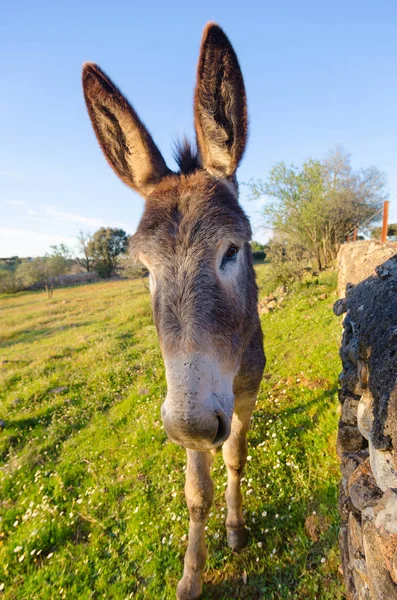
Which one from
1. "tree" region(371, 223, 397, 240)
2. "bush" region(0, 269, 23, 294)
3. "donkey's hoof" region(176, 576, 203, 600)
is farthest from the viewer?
"bush" region(0, 269, 23, 294)

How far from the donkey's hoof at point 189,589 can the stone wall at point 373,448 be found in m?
1.50

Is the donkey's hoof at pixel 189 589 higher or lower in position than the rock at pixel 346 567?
lower

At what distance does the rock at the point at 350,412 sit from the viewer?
8.41ft

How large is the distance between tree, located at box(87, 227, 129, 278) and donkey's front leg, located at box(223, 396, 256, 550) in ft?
206

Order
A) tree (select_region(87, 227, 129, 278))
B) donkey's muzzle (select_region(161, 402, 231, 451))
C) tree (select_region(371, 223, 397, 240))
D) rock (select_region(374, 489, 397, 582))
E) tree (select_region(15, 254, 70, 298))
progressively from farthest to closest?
tree (select_region(87, 227, 129, 278))
tree (select_region(15, 254, 70, 298))
tree (select_region(371, 223, 397, 240))
donkey's muzzle (select_region(161, 402, 231, 451))
rock (select_region(374, 489, 397, 582))

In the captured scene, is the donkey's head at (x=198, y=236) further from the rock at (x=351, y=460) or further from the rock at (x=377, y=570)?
the rock at (x=351, y=460)

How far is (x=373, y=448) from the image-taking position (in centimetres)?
165

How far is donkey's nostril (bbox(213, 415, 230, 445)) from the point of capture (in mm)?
1633

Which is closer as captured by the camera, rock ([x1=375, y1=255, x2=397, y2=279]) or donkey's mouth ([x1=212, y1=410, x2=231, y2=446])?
donkey's mouth ([x1=212, y1=410, x2=231, y2=446])

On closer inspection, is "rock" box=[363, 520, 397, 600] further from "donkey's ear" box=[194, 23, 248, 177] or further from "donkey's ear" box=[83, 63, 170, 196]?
"donkey's ear" box=[83, 63, 170, 196]

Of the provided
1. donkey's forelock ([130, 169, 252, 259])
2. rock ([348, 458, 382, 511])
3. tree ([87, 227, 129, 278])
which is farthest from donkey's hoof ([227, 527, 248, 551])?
tree ([87, 227, 129, 278])

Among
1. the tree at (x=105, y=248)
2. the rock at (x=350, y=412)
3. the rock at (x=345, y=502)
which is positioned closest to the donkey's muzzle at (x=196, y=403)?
the rock at (x=345, y=502)

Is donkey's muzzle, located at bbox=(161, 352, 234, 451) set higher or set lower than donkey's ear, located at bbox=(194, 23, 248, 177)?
lower

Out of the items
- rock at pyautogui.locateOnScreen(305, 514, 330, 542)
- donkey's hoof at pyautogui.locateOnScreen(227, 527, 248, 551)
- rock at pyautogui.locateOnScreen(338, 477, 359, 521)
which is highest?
rock at pyautogui.locateOnScreen(338, 477, 359, 521)
